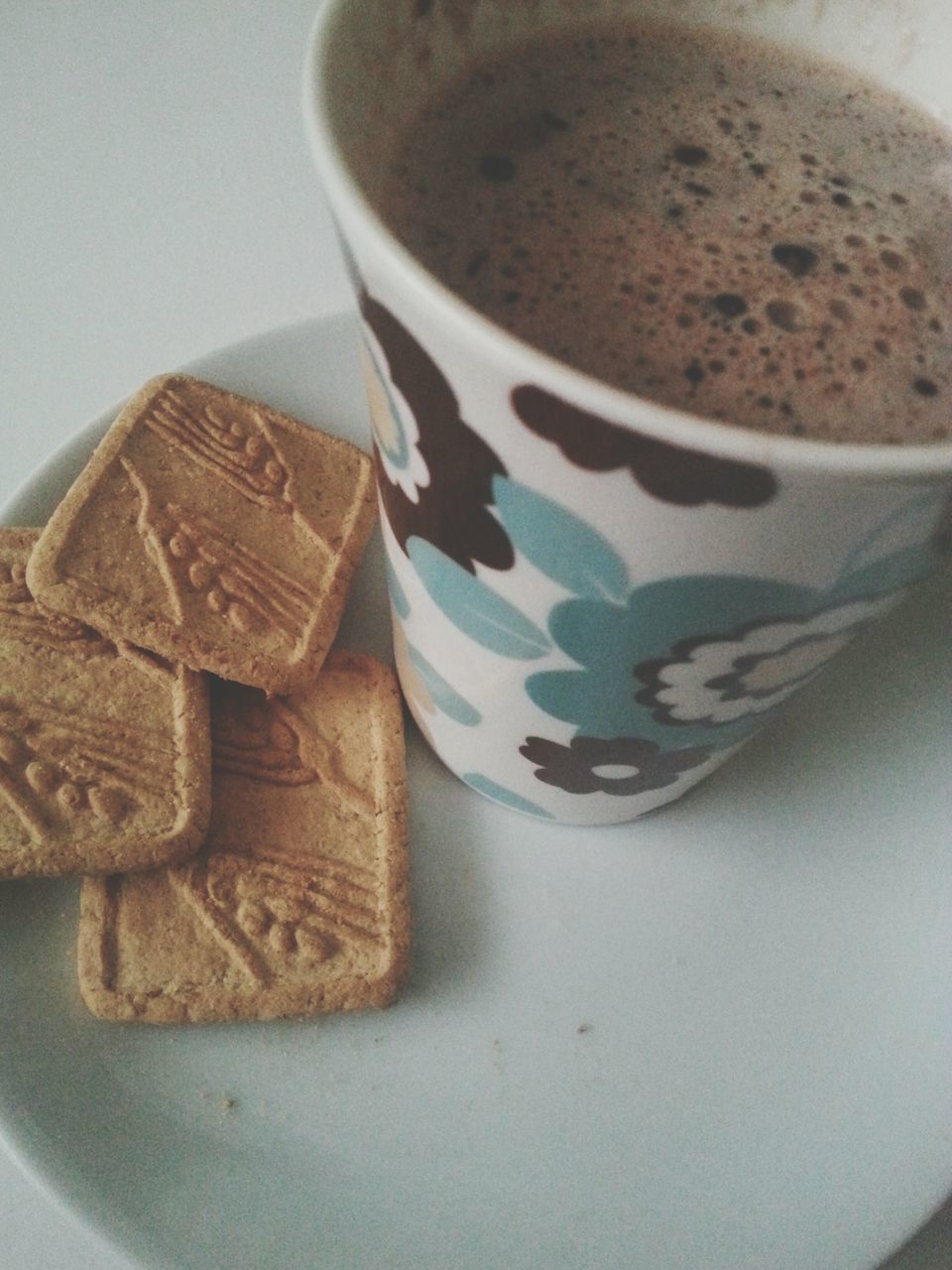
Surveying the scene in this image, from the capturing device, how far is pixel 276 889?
2.06 feet

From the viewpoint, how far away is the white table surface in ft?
3.21

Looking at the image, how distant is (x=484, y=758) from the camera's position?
2.15 feet

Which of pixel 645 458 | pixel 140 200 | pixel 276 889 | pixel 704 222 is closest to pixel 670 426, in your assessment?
pixel 645 458

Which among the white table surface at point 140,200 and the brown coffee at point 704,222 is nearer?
the brown coffee at point 704,222

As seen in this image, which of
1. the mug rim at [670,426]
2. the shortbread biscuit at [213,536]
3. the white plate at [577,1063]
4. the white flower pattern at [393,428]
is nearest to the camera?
the mug rim at [670,426]

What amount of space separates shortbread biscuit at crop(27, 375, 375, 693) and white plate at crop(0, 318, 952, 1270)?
0.23ft

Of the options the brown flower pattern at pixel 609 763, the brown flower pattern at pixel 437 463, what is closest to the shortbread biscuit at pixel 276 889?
the brown flower pattern at pixel 609 763

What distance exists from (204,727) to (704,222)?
→ 42 cm

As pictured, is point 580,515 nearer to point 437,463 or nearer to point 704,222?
point 437,463

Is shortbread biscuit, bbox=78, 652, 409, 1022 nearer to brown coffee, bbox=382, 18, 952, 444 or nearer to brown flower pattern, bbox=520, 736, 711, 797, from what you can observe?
brown flower pattern, bbox=520, 736, 711, 797

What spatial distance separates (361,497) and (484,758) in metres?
0.23

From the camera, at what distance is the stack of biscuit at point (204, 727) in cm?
61

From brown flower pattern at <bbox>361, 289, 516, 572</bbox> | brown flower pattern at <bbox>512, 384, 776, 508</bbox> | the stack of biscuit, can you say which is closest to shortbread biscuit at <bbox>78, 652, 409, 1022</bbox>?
the stack of biscuit

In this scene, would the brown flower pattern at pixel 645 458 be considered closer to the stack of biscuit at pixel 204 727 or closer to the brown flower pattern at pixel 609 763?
the brown flower pattern at pixel 609 763
